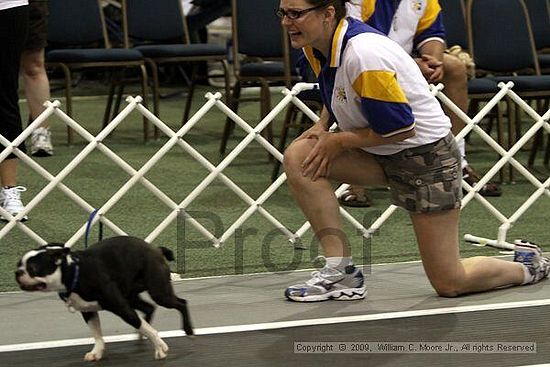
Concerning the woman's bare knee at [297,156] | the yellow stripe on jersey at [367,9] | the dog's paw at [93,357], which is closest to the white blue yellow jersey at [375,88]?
the woman's bare knee at [297,156]

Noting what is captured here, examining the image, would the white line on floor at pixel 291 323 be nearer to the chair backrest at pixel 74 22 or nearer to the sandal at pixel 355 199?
the sandal at pixel 355 199

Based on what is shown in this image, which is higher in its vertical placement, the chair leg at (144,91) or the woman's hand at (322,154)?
the woman's hand at (322,154)

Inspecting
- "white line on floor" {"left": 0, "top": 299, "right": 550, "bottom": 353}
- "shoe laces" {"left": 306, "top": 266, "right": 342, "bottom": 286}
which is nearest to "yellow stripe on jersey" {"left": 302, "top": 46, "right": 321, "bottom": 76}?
"shoe laces" {"left": 306, "top": 266, "right": 342, "bottom": 286}

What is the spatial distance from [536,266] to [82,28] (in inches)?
120

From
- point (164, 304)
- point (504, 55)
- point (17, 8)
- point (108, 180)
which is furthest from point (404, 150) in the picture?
point (504, 55)

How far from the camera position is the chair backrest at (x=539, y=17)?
19.5 feet

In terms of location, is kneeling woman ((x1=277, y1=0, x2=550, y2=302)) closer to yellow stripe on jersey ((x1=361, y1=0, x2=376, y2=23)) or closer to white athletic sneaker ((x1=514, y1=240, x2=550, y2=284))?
white athletic sneaker ((x1=514, y1=240, x2=550, y2=284))

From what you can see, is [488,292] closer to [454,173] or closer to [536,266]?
[536,266]

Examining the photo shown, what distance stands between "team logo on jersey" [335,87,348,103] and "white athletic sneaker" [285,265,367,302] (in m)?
0.47

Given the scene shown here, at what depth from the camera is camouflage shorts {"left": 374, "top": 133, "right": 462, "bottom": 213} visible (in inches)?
112

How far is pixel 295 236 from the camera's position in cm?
364

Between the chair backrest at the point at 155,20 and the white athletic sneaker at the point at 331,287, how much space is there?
9.69ft

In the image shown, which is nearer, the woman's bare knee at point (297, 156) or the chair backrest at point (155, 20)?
the woman's bare knee at point (297, 156)

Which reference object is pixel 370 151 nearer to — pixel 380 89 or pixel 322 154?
pixel 322 154
